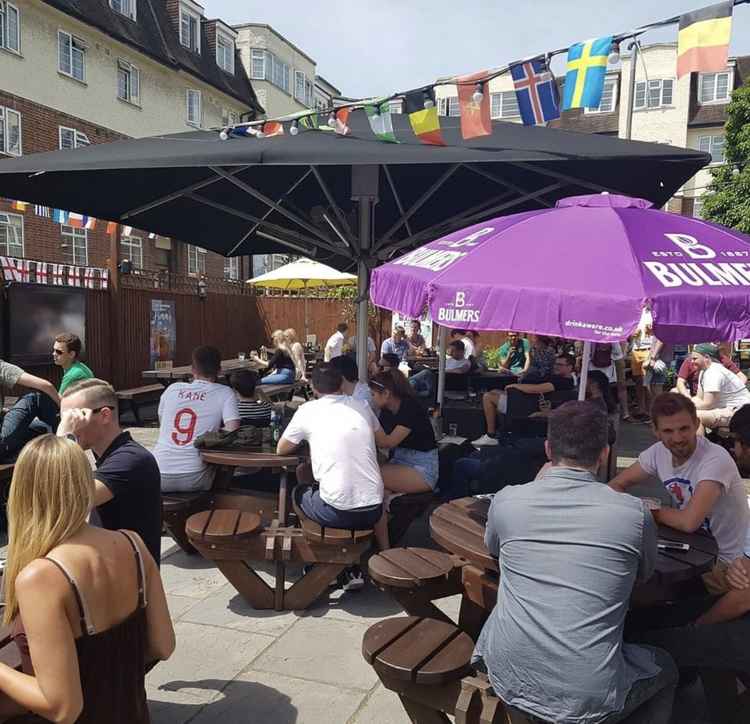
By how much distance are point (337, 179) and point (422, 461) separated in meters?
3.19

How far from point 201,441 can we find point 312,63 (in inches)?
1286

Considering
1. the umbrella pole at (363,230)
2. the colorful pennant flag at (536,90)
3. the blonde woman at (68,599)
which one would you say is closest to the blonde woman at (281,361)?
the umbrella pole at (363,230)

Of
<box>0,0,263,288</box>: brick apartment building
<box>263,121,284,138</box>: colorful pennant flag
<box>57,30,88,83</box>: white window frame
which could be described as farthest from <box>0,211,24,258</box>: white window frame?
<box>263,121,284,138</box>: colorful pennant flag

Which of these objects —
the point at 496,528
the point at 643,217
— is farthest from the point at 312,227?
the point at 496,528

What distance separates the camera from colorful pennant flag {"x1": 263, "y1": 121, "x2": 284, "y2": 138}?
5535 mm

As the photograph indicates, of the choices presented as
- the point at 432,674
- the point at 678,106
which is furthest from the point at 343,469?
the point at 678,106

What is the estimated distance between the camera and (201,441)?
4.59m

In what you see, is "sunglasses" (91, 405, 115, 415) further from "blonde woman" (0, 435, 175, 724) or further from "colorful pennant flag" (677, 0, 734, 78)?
"colorful pennant flag" (677, 0, 734, 78)

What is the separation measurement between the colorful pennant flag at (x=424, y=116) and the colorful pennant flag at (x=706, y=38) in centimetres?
153

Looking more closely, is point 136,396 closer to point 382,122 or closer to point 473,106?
point 382,122

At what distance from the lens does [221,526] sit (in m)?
3.88

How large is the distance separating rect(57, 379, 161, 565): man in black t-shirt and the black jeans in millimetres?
2587

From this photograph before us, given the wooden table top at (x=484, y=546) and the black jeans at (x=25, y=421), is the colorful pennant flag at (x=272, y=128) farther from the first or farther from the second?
the wooden table top at (x=484, y=546)

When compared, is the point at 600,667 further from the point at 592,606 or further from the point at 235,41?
the point at 235,41
